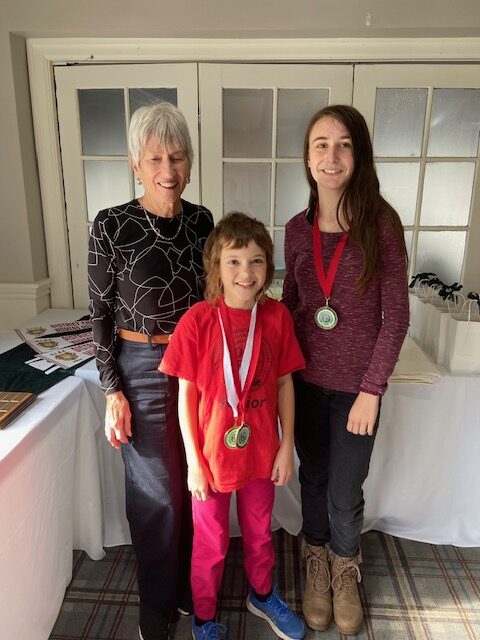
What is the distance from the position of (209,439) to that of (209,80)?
64.4 inches

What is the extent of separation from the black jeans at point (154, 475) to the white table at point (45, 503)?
0.78 feet

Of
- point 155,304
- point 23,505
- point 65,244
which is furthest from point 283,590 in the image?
point 65,244

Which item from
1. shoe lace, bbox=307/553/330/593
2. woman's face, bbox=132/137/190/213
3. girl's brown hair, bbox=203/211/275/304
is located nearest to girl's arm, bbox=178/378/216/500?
girl's brown hair, bbox=203/211/275/304

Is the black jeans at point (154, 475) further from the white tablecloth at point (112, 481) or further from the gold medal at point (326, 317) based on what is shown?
the gold medal at point (326, 317)

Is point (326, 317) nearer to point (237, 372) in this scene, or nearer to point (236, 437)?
point (237, 372)

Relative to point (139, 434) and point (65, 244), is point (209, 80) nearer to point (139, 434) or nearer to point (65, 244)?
point (65, 244)

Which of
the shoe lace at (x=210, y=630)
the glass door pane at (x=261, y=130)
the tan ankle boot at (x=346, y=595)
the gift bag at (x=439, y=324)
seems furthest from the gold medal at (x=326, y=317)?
the glass door pane at (x=261, y=130)

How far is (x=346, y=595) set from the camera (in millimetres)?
1415

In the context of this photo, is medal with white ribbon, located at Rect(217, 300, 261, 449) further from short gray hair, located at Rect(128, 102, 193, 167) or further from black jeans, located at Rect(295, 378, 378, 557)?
short gray hair, located at Rect(128, 102, 193, 167)

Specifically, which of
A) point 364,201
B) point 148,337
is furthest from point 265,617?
point 364,201

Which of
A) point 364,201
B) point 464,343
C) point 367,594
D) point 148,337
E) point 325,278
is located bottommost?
point 367,594

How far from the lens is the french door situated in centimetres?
204

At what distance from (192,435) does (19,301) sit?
1466 millimetres

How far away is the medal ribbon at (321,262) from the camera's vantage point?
116cm
